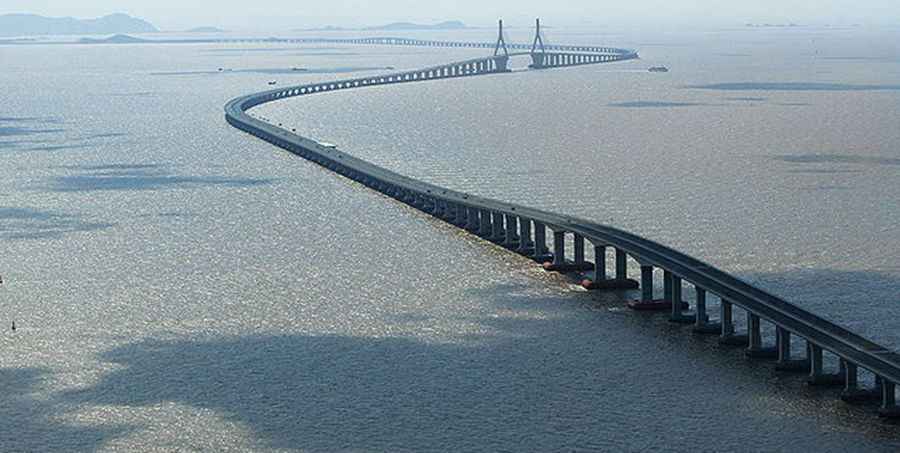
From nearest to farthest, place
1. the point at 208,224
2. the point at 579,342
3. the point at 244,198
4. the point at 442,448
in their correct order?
the point at 442,448, the point at 579,342, the point at 208,224, the point at 244,198

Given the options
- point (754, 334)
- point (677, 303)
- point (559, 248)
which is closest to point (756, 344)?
point (754, 334)

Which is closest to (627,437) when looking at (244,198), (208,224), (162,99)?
(208,224)

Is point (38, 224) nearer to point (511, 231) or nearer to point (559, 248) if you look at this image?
point (511, 231)

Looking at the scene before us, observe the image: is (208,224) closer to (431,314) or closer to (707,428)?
(431,314)

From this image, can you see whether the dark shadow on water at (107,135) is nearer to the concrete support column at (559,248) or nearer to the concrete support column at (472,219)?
the concrete support column at (472,219)

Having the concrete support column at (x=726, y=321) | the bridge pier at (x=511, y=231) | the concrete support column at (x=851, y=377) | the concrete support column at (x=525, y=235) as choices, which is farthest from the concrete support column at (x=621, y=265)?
the concrete support column at (x=851, y=377)

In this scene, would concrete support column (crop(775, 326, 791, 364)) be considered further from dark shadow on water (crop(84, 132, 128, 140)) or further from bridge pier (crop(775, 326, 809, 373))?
dark shadow on water (crop(84, 132, 128, 140))

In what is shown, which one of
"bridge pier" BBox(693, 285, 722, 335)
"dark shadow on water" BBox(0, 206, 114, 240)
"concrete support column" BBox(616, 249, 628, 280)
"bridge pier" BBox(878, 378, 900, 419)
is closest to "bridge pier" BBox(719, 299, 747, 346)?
"bridge pier" BBox(693, 285, 722, 335)

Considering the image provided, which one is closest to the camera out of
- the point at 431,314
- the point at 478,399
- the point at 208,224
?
the point at 478,399
